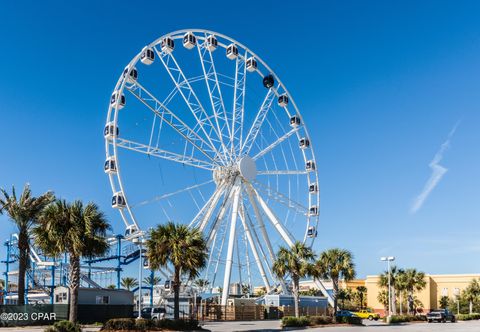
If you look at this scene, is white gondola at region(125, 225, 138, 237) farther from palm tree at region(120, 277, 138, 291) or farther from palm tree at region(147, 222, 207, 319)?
palm tree at region(120, 277, 138, 291)

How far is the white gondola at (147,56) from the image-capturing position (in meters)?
47.7

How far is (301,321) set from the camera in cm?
4350

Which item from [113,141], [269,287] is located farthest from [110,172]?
[269,287]

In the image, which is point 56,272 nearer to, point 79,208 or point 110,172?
point 110,172

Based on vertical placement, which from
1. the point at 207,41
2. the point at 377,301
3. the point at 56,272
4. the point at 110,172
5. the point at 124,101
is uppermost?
the point at 207,41

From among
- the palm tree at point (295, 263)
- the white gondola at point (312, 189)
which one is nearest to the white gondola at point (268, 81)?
the white gondola at point (312, 189)

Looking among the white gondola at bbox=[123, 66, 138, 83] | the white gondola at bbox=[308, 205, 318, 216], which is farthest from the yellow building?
the white gondola at bbox=[123, 66, 138, 83]

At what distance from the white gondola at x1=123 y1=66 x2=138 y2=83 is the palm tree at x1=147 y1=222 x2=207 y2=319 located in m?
15.6

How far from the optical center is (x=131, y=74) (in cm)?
4684

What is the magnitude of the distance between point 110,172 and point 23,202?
285 inches

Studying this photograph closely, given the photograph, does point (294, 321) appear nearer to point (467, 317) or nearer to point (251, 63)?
point (251, 63)

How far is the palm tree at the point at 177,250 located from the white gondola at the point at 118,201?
28.3 ft

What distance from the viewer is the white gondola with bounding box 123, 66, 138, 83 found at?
153 ft

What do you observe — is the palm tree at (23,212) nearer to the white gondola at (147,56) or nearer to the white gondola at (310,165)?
the white gondola at (147,56)
